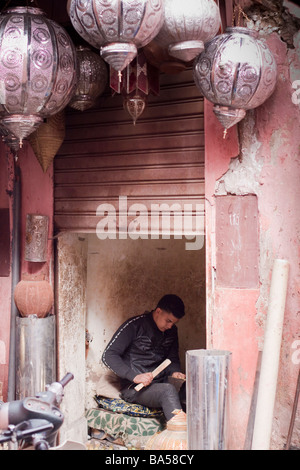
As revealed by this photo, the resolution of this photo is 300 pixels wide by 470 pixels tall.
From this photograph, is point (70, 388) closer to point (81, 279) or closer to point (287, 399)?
point (81, 279)

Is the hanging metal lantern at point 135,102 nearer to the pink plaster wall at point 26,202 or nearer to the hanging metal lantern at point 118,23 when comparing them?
the hanging metal lantern at point 118,23

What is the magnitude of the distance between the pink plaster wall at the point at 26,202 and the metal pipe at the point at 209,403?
173 cm

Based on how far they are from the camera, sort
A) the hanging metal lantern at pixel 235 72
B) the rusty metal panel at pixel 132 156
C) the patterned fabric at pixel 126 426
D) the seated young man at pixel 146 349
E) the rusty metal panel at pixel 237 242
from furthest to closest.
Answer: the seated young man at pixel 146 349 < the patterned fabric at pixel 126 426 < the rusty metal panel at pixel 132 156 < the rusty metal panel at pixel 237 242 < the hanging metal lantern at pixel 235 72

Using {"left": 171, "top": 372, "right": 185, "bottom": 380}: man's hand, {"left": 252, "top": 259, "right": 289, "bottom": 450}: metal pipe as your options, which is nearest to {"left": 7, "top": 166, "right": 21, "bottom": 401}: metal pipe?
{"left": 171, "top": 372, "right": 185, "bottom": 380}: man's hand

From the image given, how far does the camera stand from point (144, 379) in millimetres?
4254

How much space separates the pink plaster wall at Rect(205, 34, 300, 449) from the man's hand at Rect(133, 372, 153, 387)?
1.26 metres

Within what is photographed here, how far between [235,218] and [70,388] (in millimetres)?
2109

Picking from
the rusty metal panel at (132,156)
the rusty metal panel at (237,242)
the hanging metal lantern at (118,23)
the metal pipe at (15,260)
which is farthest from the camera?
the metal pipe at (15,260)

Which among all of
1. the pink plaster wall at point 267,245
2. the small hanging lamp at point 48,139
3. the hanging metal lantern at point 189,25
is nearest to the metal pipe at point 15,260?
the small hanging lamp at point 48,139

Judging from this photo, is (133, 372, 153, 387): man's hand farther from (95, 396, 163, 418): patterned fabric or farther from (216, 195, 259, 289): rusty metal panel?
(216, 195, 259, 289): rusty metal panel

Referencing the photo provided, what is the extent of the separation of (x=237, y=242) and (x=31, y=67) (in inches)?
61.4

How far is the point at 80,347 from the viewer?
4344mm

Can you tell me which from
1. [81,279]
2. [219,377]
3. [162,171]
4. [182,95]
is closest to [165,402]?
[81,279]

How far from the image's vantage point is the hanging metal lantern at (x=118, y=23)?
2365 mm
